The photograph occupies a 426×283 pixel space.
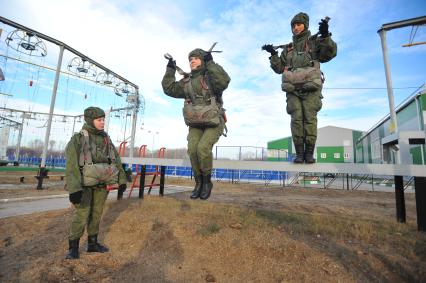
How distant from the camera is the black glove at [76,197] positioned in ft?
10.7

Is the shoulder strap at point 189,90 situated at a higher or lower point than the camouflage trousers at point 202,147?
higher

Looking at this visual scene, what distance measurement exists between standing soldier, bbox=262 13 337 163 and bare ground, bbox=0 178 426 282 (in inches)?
53.3

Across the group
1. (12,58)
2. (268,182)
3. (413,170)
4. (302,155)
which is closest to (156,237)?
(302,155)

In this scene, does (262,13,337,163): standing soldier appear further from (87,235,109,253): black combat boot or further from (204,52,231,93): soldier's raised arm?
(87,235,109,253): black combat boot

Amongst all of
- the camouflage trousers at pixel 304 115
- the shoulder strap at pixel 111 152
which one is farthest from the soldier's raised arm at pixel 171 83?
the camouflage trousers at pixel 304 115

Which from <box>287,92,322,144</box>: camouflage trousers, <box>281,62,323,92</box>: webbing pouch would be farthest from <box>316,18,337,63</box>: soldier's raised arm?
<box>287,92,322,144</box>: camouflage trousers

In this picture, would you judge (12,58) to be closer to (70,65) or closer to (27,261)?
(70,65)

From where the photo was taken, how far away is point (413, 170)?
3.33 m

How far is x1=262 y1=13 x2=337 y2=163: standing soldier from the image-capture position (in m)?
3.54

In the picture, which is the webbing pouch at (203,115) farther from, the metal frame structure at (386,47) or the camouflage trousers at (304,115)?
the metal frame structure at (386,47)

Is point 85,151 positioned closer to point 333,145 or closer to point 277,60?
point 277,60

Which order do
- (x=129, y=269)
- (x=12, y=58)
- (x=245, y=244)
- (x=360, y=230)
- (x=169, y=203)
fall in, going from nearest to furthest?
(x=129, y=269) < (x=245, y=244) < (x=360, y=230) < (x=169, y=203) < (x=12, y=58)

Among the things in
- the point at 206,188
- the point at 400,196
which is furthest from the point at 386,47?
the point at 206,188

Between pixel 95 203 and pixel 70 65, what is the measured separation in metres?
11.9
